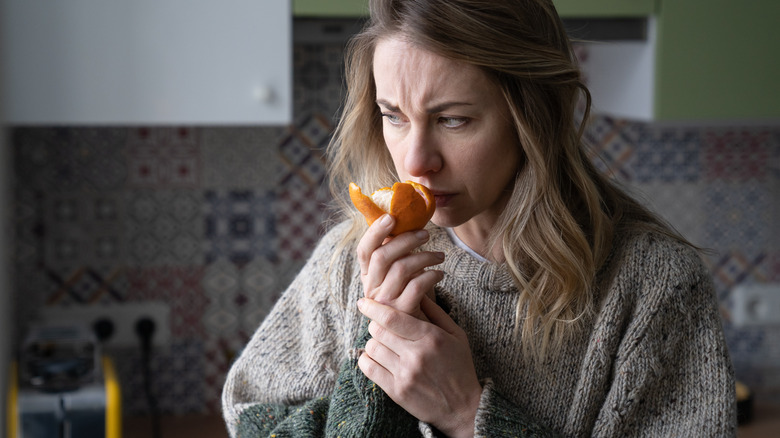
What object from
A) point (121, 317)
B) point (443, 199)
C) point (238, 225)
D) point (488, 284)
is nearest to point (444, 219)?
point (443, 199)

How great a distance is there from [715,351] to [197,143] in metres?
1.33

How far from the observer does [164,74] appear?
159cm

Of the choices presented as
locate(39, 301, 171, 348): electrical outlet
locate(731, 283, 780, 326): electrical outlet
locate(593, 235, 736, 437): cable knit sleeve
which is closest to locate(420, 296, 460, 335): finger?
locate(593, 235, 736, 437): cable knit sleeve

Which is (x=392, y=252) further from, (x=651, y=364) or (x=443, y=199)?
(x=651, y=364)

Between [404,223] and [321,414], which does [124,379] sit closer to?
[321,414]

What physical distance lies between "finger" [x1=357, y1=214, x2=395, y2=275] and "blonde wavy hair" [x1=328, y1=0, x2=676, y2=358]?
7.0 inches

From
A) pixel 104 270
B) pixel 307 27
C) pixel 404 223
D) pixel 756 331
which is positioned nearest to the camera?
pixel 404 223

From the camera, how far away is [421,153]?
2.86 ft

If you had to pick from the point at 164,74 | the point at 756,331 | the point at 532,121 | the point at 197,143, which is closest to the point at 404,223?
the point at 532,121

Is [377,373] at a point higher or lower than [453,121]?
lower

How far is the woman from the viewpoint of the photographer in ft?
2.87

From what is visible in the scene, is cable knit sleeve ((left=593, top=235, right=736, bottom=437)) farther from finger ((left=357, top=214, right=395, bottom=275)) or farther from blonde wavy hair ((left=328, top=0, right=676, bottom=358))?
A: finger ((left=357, top=214, right=395, bottom=275))

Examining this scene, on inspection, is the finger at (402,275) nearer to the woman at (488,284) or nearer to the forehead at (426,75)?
the woman at (488,284)

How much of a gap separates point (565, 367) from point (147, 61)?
Result: 1.03 metres
